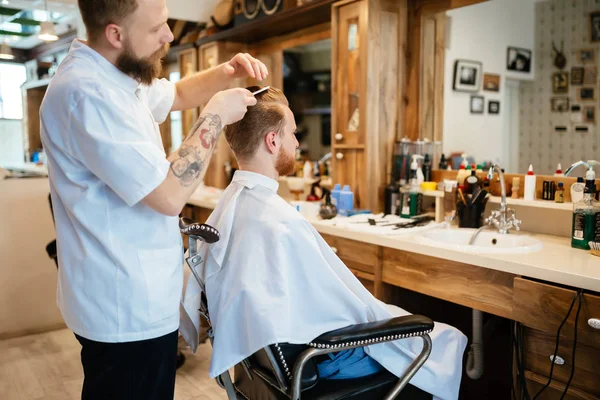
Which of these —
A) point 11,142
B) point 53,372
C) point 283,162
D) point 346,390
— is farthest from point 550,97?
point 11,142

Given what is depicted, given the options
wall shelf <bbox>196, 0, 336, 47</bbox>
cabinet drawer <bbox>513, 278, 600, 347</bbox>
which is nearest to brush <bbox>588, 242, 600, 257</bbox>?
cabinet drawer <bbox>513, 278, 600, 347</bbox>

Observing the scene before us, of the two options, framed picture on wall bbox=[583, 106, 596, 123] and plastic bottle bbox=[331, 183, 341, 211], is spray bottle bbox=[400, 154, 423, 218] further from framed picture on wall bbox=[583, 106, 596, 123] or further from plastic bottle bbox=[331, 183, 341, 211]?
framed picture on wall bbox=[583, 106, 596, 123]

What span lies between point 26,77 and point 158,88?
2.69m

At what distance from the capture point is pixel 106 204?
1239mm

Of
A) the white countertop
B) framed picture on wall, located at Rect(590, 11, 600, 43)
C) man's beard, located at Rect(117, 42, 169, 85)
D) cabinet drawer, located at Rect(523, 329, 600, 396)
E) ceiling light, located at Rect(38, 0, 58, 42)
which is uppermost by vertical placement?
ceiling light, located at Rect(38, 0, 58, 42)

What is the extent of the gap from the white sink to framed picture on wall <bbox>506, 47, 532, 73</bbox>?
2.62 feet

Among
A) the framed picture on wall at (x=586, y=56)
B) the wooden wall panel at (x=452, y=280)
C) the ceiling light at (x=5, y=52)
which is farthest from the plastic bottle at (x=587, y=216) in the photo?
the ceiling light at (x=5, y=52)

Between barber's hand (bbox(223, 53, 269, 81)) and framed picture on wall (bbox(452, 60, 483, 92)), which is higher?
framed picture on wall (bbox(452, 60, 483, 92))

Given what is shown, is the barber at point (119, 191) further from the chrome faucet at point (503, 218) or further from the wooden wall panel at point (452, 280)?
the chrome faucet at point (503, 218)

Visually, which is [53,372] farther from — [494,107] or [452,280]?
[494,107]

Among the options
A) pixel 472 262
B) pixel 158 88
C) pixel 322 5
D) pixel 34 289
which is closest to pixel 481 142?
pixel 472 262

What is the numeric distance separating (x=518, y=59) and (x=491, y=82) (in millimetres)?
180

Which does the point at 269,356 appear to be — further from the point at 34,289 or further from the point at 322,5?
the point at 34,289

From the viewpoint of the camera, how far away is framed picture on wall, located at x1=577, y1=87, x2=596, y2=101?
Result: 2307 mm
